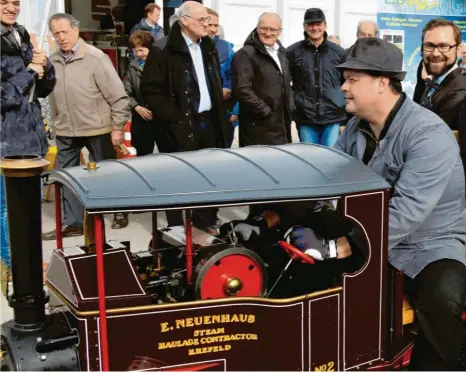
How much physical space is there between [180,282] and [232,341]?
16.6 inches

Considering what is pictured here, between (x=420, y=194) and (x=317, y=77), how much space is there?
3.68 meters

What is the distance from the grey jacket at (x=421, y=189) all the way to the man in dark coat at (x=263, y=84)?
9.66ft

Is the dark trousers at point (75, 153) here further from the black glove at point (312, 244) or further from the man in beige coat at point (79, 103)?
the black glove at point (312, 244)

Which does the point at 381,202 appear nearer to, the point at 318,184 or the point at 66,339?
the point at 318,184

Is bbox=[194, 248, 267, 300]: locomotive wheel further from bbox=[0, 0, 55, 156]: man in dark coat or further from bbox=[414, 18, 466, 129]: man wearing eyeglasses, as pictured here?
bbox=[0, 0, 55, 156]: man in dark coat

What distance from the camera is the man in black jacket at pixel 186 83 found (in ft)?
18.1

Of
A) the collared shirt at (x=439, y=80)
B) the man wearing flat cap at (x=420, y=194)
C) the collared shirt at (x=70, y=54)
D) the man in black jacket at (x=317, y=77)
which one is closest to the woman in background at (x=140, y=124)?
the collared shirt at (x=70, y=54)

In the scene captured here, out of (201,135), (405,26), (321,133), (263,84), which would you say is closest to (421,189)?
(201,135)

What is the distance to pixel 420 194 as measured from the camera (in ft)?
10.0

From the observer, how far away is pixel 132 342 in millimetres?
2637

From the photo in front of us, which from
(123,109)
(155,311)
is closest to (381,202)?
(155,311)

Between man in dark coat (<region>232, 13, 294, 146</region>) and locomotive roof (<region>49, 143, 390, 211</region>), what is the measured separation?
3058 mm

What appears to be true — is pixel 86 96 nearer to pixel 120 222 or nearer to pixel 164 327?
pixel 120 222

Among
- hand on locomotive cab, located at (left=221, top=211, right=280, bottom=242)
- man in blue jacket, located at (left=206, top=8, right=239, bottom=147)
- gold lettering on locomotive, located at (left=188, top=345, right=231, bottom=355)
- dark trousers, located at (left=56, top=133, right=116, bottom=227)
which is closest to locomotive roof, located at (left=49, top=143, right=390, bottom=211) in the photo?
hand on locomotive cab, located at (left=221, top=211, right=280, bottom=242)
